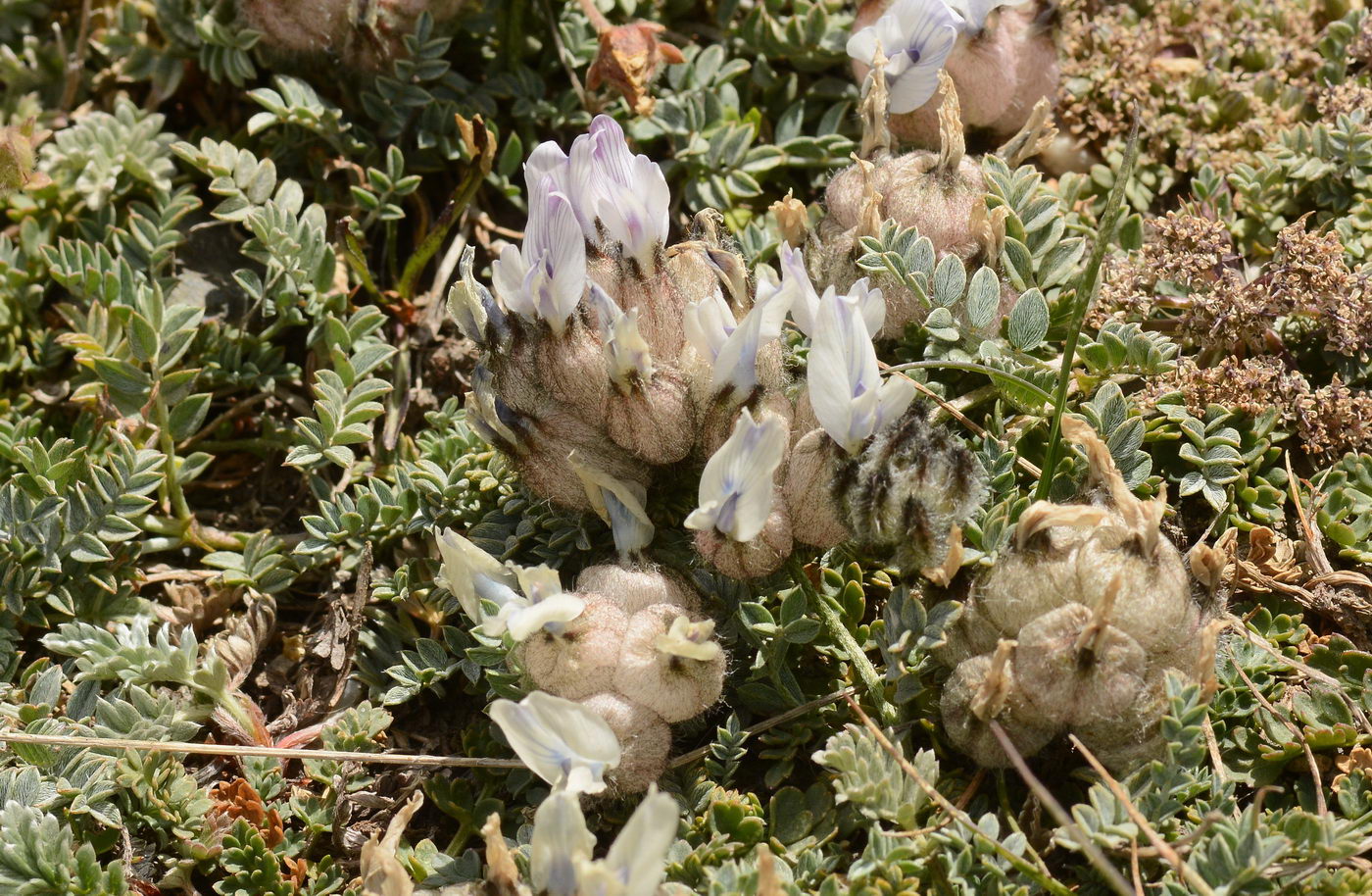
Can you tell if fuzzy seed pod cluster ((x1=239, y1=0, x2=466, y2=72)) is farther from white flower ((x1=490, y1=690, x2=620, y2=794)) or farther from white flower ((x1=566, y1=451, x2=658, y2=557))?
white flower ((x1=490, y1=690, x2=620, y2=794))

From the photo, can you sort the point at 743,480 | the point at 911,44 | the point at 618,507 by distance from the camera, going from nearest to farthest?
the point at 743,480 → the point at 618,507 → the point at 911,44

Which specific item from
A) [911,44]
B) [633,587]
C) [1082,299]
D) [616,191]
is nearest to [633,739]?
[633,587]

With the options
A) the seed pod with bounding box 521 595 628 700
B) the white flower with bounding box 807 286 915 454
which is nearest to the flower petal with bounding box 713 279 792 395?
the white flower with bounding box 807 286 915 454

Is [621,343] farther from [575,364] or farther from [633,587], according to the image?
[633,587]

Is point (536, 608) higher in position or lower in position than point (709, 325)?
lower

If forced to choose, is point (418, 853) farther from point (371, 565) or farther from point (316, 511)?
point (316, 511)

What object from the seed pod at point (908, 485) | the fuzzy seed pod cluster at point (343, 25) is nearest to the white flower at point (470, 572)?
the seed pod at point (908, 485)

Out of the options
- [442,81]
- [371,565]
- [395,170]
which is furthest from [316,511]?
[442,81]

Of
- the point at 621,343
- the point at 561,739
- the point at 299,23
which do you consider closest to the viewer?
the point at 561,739
